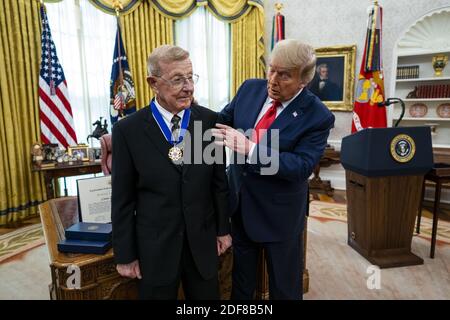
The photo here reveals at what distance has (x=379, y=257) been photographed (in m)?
2.88

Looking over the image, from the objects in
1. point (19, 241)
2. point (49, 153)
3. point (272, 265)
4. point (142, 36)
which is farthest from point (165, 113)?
point (142, 36)

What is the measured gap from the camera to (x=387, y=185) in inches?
107

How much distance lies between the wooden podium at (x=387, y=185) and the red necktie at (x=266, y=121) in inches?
57.1

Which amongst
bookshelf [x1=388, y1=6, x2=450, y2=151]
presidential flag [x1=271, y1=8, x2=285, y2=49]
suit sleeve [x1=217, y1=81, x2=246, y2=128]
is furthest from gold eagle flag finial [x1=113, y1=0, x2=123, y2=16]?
bookshelf [x1=388, y1=6, x2=450, y2=151]

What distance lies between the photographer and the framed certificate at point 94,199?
173cm

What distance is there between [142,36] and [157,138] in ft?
13.2

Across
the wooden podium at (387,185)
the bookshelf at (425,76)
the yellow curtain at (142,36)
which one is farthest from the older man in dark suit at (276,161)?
the bookshelf at (425,76)

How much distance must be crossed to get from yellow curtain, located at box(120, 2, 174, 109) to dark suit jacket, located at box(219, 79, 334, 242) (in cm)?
352

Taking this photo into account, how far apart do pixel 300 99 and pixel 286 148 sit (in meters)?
0.24

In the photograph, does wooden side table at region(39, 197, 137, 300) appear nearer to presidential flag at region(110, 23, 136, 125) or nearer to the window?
presidential flag at region(110, 23, 136, 125)

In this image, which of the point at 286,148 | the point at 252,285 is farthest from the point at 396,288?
the point at 286,148

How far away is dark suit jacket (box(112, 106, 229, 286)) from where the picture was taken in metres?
1.22

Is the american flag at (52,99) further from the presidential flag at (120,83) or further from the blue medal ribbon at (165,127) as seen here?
the blue medal ribbon at (165,127)

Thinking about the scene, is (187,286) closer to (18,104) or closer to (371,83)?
(18,104)
